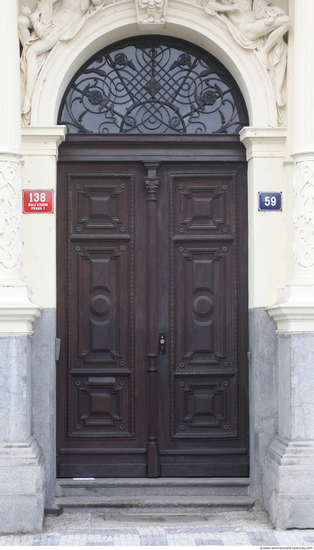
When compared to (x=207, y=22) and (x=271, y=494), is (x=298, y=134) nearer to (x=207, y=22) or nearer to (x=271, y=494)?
(x=207, y=22)

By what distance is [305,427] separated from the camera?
20.4ft

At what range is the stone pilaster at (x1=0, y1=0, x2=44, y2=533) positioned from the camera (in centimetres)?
601

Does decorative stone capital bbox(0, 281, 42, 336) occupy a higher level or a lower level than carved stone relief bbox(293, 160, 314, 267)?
lower

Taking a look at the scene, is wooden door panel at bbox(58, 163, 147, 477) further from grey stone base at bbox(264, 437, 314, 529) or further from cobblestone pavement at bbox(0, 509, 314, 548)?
grey stone base at bbox(264, 437, 314, 529)

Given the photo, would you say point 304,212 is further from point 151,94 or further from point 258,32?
point 151,94

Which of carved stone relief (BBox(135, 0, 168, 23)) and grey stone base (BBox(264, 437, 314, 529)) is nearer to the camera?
grey stone base (BBox(264, 437, 314, 529))

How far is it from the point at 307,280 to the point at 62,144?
267cm

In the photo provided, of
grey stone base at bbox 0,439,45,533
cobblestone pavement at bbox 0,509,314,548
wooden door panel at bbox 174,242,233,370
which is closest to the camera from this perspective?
cobblestone pavement at bbox 0,509,314,548

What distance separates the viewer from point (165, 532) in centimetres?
609

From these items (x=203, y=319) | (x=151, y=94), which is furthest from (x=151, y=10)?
(x=203, y=319)

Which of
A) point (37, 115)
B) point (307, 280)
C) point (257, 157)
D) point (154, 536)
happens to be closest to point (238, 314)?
point (307, 280)

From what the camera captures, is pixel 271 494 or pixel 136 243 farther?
pixel 136 243

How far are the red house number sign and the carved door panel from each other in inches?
43.8

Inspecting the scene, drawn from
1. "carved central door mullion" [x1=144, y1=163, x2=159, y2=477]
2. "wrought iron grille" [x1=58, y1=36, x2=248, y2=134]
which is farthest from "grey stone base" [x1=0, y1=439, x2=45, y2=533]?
"wrought iron grille" [x1=58, y1=36, x2=248, y2=134]
